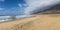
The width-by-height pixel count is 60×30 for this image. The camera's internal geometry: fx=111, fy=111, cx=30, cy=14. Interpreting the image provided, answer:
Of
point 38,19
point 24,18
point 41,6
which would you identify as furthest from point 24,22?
point 41,6

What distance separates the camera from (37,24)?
3.98 ft

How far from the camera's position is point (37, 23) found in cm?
122

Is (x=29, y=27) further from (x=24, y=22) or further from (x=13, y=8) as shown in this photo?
(x=13, y=8)

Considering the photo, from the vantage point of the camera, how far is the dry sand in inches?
46.5

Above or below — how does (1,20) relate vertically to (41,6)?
below

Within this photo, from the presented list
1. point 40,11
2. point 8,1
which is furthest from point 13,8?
point 40,11

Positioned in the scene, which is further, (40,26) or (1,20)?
(1,20)

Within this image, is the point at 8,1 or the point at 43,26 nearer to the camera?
the point at 43,26

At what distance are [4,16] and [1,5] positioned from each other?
135 mm

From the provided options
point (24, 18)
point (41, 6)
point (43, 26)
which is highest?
point (41, 6)

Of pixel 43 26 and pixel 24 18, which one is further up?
pixel 24 18

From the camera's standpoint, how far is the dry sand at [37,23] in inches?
46.5

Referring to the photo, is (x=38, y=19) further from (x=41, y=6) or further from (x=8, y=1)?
(x=8, y=1)

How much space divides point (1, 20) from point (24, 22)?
27cm
